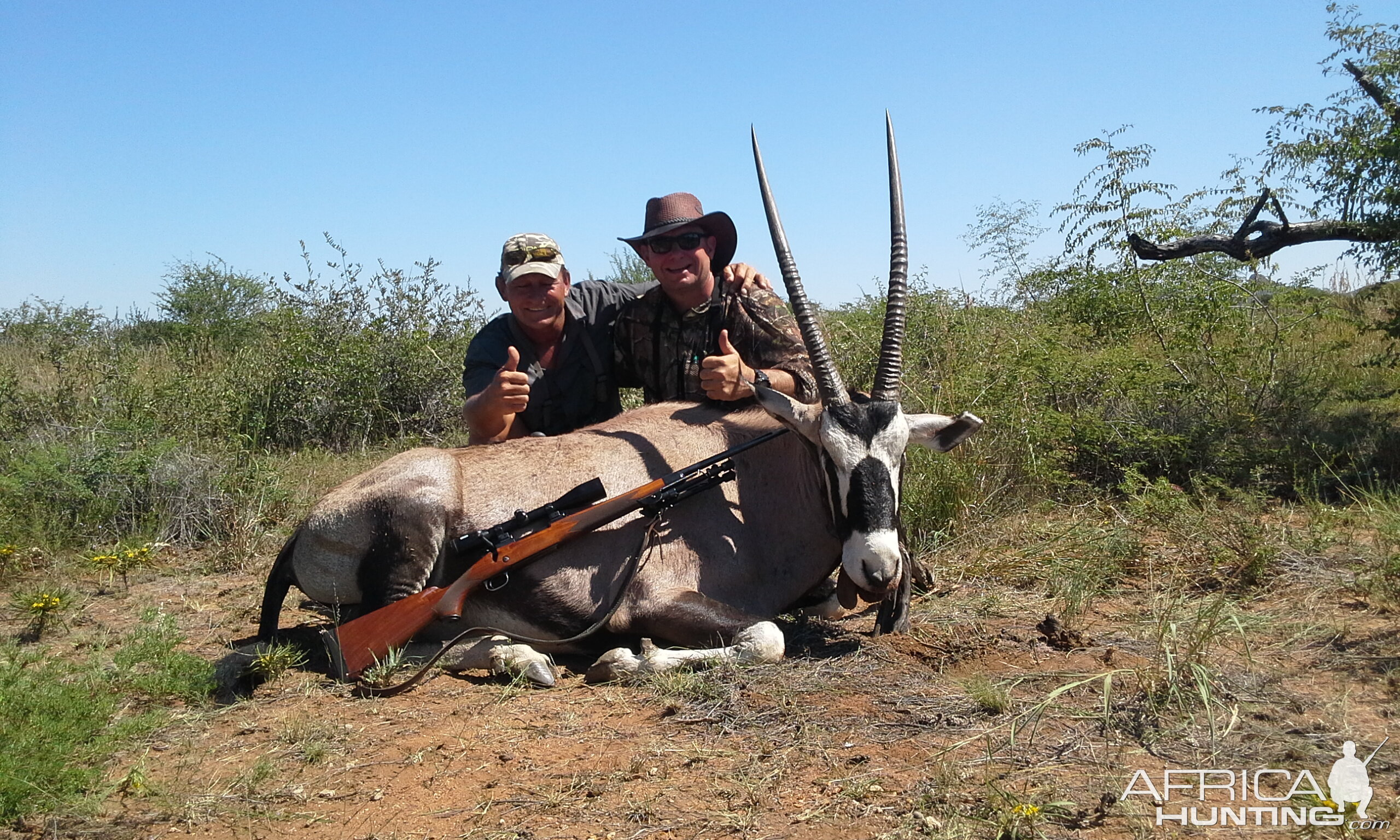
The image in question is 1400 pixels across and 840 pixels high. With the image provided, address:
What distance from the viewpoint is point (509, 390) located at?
5.33m

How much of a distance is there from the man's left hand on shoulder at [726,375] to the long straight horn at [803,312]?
0.41m

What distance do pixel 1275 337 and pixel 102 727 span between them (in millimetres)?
7896

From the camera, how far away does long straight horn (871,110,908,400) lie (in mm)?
4711

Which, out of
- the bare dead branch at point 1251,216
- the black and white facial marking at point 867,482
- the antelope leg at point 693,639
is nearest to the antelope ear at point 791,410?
the black and white facial marking at point 867,482

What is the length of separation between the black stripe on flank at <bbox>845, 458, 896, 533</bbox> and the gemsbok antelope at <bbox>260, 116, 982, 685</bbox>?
0.05ft

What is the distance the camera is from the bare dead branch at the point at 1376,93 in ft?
21.9

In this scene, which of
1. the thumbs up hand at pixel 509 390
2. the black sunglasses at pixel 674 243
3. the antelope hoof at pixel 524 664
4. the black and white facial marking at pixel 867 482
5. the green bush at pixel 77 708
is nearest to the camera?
the green bush at pixel 77 708

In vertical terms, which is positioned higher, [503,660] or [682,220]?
[682,220]

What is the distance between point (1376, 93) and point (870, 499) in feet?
18.2

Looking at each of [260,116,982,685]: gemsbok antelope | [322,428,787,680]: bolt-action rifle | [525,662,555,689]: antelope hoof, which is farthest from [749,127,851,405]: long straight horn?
[525,662,555,689]: antelope hoof

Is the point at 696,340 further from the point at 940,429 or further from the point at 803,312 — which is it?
the point at 940,429

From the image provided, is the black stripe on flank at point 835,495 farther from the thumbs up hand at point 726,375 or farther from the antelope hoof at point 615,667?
the antelope hoof at point 615,667

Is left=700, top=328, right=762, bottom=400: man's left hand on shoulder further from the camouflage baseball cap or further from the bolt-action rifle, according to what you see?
the camouflage baseball cap

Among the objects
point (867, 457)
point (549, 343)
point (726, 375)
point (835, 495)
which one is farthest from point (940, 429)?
point (549, 343)
